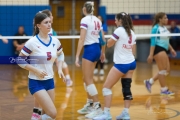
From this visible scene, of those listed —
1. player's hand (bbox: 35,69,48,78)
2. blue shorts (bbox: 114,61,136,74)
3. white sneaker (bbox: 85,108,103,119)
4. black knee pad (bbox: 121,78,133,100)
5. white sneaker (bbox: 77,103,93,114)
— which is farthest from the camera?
white sneaker (bbox: 77,103,93,114)

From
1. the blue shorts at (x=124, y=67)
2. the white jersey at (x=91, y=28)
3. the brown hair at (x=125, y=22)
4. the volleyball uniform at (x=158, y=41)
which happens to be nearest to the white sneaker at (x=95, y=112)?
the blue shorts at (x=124, y=67)

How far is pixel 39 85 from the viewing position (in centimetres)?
621

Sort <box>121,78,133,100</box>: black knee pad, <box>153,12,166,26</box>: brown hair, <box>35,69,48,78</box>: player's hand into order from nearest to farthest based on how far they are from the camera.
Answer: <box>35,69,48,78</box>: player's hand, <box>121,78,133,100</box>: black knee pad, <box>153,12,166,26</box>: brown hair

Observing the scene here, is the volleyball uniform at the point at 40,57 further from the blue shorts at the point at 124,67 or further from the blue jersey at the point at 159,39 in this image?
the blue jersey at the point at 159,39

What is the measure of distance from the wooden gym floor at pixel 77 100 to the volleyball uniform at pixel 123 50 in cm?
Answer: 103

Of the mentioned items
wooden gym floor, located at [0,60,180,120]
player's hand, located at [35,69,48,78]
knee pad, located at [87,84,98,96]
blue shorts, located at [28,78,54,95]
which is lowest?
wooden gym floor, located at [0,60,180,120]

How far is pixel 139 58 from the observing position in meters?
18.6

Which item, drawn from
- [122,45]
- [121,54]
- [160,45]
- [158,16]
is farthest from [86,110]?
[158,16]

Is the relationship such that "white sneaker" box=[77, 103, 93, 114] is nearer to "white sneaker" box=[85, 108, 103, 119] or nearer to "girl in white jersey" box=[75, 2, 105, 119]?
"girl in white jersey" box=[75, 2, 105, 119]

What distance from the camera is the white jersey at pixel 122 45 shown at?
24.2 ft

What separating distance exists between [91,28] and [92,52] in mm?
442

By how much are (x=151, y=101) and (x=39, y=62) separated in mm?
4013

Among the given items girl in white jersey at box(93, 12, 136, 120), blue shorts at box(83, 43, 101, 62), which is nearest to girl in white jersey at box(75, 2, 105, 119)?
blue shorts at box(83, 43, 101, 62)

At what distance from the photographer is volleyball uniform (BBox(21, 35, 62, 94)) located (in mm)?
6195
